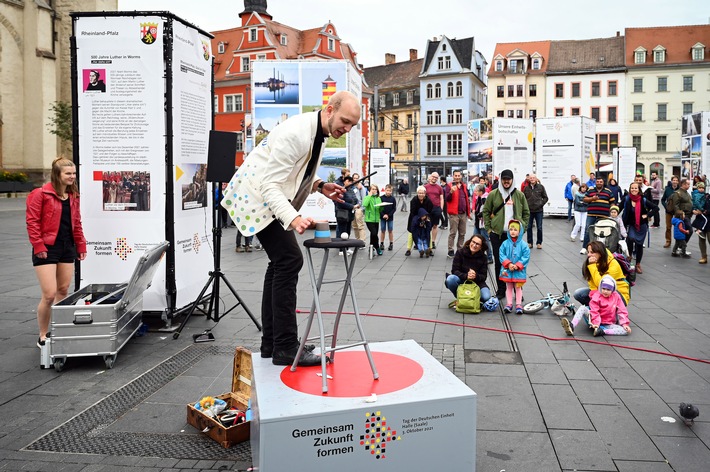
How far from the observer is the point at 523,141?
27281 mm

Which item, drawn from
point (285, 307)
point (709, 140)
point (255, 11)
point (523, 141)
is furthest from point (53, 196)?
point (255, 11)

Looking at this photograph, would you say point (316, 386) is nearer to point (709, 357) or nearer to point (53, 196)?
point (53, 196)

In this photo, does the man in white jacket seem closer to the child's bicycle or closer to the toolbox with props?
the toolbox with props

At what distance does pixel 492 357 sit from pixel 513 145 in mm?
21923

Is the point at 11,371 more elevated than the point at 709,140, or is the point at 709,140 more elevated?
the point at 709,140

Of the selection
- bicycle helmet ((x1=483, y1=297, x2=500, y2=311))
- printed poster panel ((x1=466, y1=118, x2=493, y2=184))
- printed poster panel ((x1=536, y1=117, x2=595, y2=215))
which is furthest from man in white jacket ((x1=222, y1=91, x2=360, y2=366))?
printed poster panel ((x1=536, y1=117, x2=595, y2=215))

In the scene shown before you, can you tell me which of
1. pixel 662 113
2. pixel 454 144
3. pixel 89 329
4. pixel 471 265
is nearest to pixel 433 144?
pixel 454 144

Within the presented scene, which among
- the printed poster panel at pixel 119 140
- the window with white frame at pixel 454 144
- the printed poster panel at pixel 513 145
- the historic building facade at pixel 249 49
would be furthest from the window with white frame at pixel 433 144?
the printed poster panel at pixel 119 140

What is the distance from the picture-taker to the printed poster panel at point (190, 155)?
300 inches

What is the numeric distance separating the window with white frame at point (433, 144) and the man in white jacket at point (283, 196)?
74.7 metres

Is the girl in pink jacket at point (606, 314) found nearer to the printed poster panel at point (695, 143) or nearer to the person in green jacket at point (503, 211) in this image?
the person in green jacket at point (503, 211)

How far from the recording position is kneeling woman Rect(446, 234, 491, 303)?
30.9 feet

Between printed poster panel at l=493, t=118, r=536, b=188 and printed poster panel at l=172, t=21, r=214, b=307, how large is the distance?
20110 millimetres

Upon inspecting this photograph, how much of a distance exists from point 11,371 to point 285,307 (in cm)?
345
